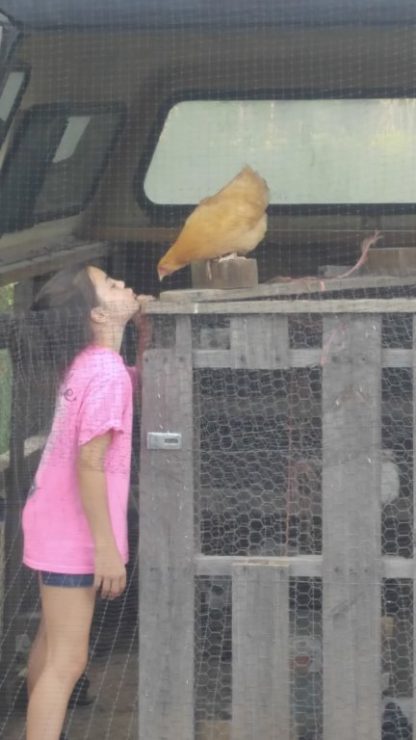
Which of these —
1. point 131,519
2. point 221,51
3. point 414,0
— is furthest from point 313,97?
point 131,519

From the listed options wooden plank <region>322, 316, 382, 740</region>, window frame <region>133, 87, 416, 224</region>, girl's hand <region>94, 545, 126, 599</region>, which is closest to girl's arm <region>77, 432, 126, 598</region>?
girl's hand <region>94, 545, 126, 599</region>

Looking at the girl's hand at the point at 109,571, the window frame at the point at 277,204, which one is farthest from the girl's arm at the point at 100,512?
the window frame at the point at 277,204

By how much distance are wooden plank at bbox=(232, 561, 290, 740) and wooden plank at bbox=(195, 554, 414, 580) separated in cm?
2

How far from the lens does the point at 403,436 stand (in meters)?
2.46

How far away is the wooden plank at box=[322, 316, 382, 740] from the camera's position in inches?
93.4

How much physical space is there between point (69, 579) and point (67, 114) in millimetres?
1939

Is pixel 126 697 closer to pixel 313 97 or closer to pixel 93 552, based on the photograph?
pixel 93 552

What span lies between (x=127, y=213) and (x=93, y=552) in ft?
7.45

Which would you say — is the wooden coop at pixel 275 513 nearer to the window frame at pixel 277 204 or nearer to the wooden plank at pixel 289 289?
the wooden plank at pixel 289 289

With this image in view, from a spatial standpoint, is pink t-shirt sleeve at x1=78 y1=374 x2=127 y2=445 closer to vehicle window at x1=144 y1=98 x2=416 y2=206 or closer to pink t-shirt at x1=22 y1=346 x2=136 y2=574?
pink t-shirt at x1=22 y1=346 x2=136 y2=574

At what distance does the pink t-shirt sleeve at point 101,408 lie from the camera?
2555 mm

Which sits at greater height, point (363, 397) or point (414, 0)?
point (414, 0)

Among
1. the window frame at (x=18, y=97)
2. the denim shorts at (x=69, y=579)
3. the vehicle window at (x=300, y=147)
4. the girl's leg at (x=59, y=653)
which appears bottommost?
the girl's leg at (x=59, y=653)

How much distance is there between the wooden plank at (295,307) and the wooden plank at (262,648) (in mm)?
503
